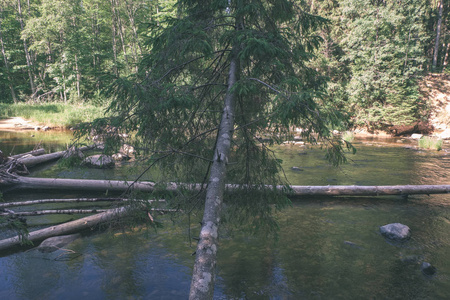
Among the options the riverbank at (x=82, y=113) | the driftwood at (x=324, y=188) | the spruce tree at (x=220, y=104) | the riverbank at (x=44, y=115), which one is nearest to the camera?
the spruce tree at (x=220, y=104)

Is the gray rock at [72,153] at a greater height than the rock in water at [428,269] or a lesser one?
greater

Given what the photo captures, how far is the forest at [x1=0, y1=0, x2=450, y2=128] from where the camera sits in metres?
25.3

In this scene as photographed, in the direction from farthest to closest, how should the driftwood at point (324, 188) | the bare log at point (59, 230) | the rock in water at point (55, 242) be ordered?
the driftwood at point (324, 188) → the rock in water at point (55, 242) → the bare log at point (59, 230)

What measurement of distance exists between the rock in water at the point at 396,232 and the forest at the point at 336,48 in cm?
1493

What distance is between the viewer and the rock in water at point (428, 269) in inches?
193

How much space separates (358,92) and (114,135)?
26.7m

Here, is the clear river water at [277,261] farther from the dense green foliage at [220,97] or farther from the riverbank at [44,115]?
the riverbank at [44,115]

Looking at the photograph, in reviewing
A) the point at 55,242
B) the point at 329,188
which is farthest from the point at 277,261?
the point at 55,242

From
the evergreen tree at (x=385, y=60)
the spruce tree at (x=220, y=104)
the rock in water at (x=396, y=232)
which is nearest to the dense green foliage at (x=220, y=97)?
the spruce tree at (x=220, y=104)

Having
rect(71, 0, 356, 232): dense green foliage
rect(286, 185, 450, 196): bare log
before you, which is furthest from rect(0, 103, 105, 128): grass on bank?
rect(71, 0, 356, 232): dense green foliage

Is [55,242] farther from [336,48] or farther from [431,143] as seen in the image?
[336,48]

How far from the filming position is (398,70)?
25094mm

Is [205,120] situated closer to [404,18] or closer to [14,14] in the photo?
[404,18]

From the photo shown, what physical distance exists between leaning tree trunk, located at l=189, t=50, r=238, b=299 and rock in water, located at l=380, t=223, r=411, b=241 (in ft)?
15.9
